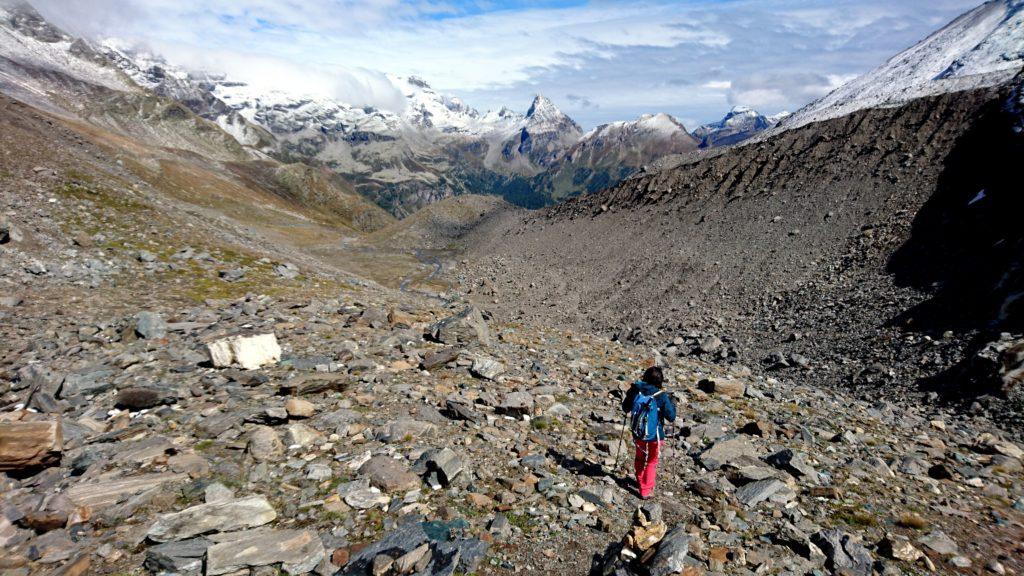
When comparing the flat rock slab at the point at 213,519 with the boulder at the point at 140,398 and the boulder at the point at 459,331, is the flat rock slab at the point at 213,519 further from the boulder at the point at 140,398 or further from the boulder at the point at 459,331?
the boulder at the point at 459,331

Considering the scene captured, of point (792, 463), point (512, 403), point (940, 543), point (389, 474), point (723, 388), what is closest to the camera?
point (940, 543)

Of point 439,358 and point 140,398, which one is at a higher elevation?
point 439,358

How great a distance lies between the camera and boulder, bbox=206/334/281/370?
44.9 ft

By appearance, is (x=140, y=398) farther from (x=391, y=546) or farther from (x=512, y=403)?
(x=512, y=403)

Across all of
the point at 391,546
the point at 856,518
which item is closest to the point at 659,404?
the point at 856,518

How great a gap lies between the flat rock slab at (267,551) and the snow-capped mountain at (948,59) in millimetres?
77267

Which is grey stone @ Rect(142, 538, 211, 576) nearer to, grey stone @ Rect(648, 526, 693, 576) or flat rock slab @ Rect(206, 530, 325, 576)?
flat rock slab @ Rect(206, 530, 325, 576)

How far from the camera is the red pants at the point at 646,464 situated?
9961 millimetres

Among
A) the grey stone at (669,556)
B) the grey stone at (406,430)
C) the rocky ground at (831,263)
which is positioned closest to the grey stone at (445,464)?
the grey stone at (406,430)

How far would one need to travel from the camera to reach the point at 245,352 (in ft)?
46.1

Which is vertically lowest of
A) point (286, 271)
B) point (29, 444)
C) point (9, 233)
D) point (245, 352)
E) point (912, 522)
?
point (286, 271)

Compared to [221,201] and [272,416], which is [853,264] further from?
[221,201]

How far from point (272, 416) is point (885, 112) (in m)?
63.5

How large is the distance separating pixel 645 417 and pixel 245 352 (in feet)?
37.4
